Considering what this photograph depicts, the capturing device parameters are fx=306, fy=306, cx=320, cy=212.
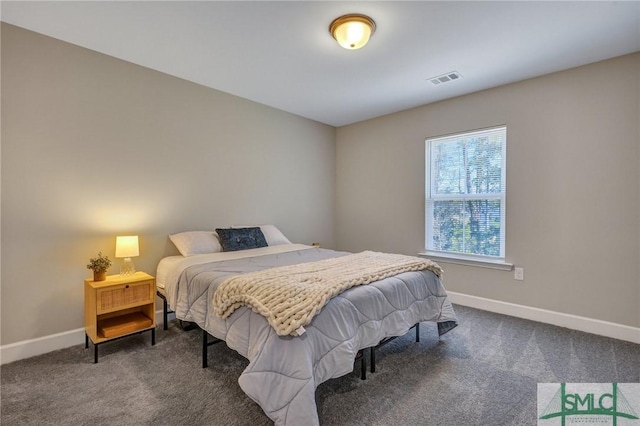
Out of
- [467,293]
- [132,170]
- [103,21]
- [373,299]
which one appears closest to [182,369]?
[373,299]

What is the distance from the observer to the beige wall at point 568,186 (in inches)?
103

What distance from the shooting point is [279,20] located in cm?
219

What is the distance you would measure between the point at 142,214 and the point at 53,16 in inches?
63.2

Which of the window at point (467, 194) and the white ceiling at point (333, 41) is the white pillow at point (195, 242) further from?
the window at point (467, 194)

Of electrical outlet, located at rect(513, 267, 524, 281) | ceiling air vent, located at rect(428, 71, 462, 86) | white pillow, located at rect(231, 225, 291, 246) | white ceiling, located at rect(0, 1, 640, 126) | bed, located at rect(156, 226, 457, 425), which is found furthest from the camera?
white pillow, located at rect(231, 225, 291, 246)

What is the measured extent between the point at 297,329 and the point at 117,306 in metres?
1.77

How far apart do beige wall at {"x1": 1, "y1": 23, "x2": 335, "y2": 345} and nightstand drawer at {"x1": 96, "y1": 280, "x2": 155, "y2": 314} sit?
46cm

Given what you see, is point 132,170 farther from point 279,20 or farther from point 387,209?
point 387,209

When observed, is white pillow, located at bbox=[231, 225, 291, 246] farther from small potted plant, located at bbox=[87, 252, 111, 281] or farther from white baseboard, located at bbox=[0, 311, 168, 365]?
white baseboard, located at bbox=[0, 311, 168, 365]

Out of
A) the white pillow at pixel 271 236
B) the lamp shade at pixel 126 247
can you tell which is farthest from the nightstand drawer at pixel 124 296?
the white pillow at pixel 271 236

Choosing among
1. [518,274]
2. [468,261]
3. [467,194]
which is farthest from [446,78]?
[518,274]

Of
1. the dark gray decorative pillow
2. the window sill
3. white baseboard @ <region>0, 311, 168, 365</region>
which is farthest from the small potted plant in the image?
the window sill

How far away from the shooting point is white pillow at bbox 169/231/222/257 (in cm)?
289

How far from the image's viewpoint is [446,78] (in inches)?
122
